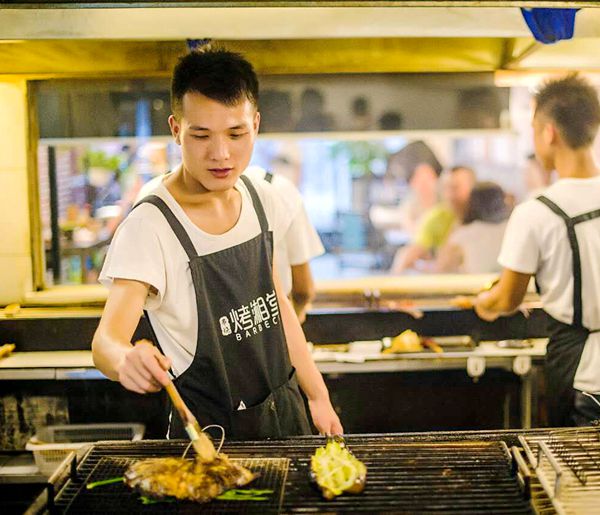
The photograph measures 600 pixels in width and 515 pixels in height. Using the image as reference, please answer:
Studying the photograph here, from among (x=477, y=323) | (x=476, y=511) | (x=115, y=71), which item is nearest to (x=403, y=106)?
Result: (x=477, y=323)

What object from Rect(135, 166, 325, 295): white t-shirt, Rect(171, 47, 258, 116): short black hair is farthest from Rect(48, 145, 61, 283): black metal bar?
Rect(171, 47, 258, 116): short black hair

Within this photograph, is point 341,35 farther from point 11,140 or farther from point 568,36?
point 11,140

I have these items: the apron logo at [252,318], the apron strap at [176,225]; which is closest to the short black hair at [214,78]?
the apron strap at [176,225]

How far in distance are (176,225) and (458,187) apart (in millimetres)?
3788

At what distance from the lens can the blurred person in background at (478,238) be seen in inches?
232

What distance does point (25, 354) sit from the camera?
199 inches

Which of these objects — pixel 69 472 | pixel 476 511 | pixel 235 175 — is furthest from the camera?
pixel 235 175

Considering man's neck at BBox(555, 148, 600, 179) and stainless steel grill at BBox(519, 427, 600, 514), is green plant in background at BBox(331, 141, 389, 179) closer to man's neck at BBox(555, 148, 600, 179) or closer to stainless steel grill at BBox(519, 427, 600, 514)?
man's neck at BBox(555, 148, 600, 179)

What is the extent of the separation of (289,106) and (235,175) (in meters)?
2.74

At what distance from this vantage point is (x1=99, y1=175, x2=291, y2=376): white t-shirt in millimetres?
2557

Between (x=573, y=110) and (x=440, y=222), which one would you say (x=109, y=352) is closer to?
(x=573, y=110)

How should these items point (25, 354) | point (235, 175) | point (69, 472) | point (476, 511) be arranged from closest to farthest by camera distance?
point (476, 511) → point (69, 472) → point (235, 175) → point (25, 354)

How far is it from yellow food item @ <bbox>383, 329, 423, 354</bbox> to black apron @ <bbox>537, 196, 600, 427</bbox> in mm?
1131

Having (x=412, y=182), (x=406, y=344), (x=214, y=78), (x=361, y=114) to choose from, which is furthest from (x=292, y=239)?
(x=412, y=182)
